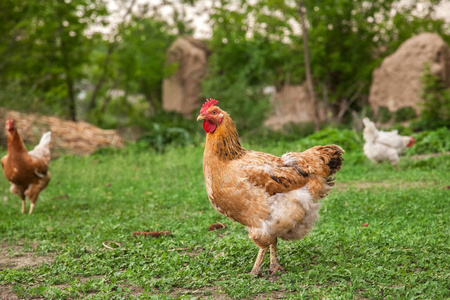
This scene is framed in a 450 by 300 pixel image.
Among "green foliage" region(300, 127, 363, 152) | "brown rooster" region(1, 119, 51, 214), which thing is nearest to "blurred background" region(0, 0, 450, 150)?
"green foliage" region(300, 127, 363, 152)

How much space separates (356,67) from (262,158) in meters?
13.9

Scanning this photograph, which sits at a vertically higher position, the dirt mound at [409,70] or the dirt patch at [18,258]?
the dirt mound at [409,70]

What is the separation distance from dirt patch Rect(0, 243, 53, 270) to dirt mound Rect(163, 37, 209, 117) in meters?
13.6

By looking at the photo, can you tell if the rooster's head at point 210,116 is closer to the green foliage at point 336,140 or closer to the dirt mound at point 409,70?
the green foliage at point 336,140

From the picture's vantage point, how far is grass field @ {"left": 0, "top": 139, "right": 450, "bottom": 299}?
12.8 feet

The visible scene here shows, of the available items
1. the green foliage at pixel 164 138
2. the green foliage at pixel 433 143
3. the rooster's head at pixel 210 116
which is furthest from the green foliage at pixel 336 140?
the rooster's head at pixel 210 116

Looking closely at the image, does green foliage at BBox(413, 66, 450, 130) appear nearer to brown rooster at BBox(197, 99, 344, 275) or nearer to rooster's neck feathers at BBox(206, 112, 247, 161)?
brown rooster at BBox(197, 99, 344, 275)

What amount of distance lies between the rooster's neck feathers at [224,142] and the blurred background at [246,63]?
9390mm

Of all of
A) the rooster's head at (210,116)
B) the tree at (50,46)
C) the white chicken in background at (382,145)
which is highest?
the tree at (50,46)

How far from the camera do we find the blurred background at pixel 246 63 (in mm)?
14695

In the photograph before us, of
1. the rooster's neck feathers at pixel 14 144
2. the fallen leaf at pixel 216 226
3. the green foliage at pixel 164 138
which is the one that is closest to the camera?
the fallen leaf at pixel 216 226

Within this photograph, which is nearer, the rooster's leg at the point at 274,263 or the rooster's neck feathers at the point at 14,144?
the rooster's leg at the point at 274,263

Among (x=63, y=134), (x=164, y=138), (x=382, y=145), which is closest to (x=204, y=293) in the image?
(x=382, y=145)

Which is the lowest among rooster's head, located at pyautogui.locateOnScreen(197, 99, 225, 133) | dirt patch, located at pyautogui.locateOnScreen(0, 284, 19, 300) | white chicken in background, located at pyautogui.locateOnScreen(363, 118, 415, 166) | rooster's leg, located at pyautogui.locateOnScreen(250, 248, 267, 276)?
dirt patch, located at pyautogui.locateOnScreen(0, 284, 19, 300)
